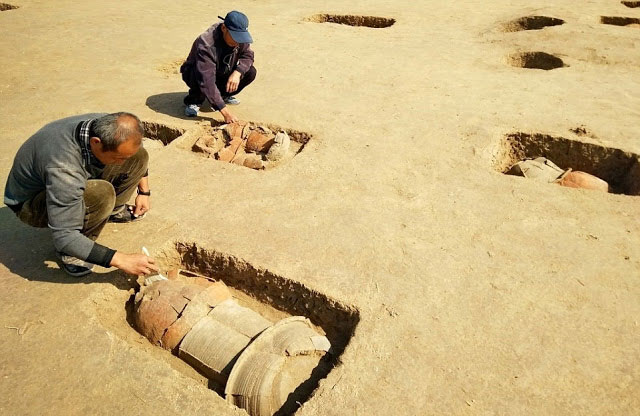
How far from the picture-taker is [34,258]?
3213 mm

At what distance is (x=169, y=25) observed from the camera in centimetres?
906

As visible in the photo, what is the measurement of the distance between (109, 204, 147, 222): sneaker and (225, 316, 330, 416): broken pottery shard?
1613 millimetres

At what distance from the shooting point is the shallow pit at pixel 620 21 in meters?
8.99

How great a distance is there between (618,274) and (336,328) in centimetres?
188

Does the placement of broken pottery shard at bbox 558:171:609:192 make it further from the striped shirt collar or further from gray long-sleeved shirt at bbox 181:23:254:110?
the striped shirt collar

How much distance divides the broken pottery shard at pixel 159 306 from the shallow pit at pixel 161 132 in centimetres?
261

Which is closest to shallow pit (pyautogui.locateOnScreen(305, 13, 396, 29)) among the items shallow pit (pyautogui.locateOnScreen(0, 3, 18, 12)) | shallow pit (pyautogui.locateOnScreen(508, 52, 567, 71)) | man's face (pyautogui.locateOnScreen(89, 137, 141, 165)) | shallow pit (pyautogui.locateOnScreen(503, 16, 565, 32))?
shallow pit (pyautogui.locateOnScreen(503, 16, 565, 32))

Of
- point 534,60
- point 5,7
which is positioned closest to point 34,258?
point 534,60

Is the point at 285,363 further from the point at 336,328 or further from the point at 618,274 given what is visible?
the point at 618,274

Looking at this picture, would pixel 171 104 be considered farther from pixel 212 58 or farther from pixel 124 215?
pixel 124 215

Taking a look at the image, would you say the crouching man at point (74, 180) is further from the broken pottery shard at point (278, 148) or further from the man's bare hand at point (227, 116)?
the man's bare hand at point (227, 116)

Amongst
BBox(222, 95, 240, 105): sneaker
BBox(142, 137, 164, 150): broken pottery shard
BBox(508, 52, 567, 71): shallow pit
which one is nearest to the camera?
BBox(142, 137, 164, 150): broken pottery shard

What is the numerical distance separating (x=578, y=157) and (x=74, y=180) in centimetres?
445

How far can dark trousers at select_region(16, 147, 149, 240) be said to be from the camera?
9.72 feet
